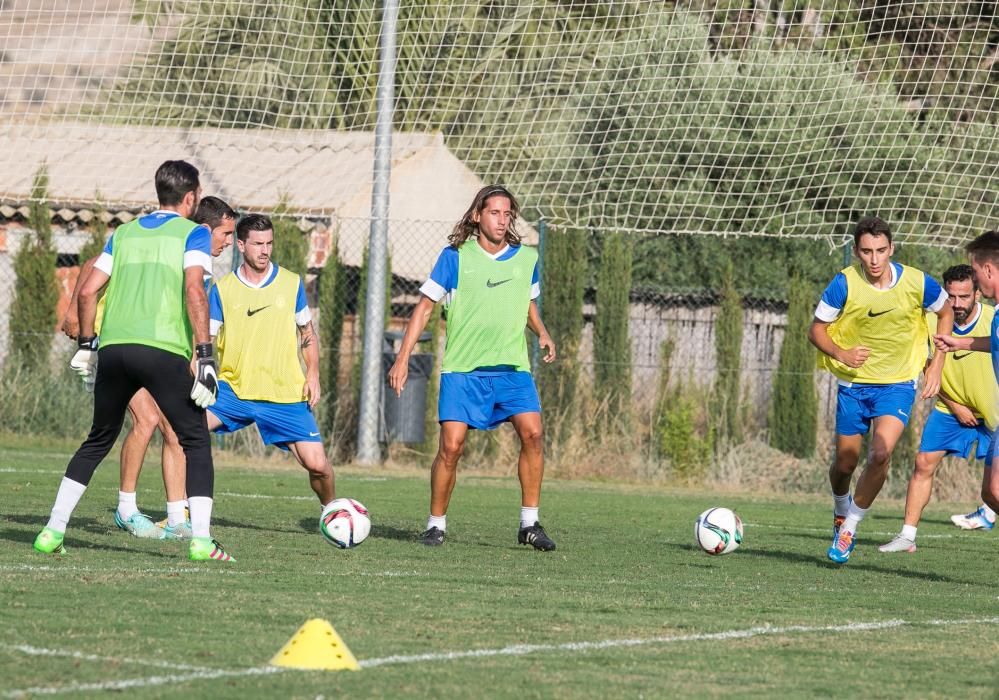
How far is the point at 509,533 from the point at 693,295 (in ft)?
31.7

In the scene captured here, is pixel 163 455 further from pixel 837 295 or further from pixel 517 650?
pixel 837 295

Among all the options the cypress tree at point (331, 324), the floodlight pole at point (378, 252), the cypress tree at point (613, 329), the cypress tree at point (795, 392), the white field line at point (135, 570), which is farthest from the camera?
the cypress tree at point (331, 324)

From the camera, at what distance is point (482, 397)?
920cm

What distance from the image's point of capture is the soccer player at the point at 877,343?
9336mm

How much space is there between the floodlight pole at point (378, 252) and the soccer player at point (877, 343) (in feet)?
26.8

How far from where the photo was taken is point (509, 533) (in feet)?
33.6

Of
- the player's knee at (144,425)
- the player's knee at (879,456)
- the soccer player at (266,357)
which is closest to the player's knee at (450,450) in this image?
the soccer player at (266,357)

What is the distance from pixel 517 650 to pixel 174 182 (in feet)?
11.1

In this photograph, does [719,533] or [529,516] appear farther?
[529,516]

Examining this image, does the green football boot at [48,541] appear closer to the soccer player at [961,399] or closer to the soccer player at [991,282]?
the soccer player at [991,282]

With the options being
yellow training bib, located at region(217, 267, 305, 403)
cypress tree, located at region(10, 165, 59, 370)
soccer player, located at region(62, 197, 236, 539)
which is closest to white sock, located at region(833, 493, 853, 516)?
yellow training bib, located at region(217, 267, 305, 403)

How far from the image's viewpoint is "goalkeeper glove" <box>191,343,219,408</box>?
7.43 m

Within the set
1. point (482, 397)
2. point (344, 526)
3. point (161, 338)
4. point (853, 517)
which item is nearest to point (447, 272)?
point (482, 397)

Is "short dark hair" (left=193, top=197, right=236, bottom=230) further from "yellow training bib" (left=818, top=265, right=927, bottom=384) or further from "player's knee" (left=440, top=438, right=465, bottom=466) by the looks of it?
"yellow training bib" (left=818, top=265, right=927, bottom=384)
